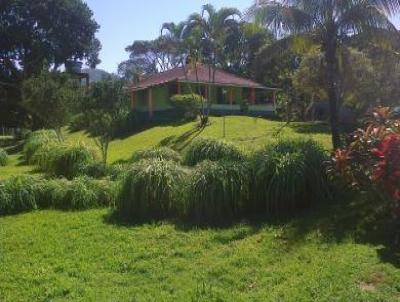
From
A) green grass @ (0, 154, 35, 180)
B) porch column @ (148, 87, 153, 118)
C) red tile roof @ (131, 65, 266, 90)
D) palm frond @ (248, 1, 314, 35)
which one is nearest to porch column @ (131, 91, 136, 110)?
red tile roof @ (131, 65, 266, 90)

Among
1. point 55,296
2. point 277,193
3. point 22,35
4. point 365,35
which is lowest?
point 55,296

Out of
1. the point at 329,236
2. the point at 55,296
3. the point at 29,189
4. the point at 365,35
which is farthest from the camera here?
the point at 365,35

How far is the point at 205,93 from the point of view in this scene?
119 ft

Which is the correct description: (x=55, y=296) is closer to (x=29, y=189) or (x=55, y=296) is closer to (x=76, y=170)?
(x=29, y=189)

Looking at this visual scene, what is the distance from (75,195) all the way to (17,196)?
44.3 inches

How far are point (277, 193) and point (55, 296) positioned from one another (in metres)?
4.27

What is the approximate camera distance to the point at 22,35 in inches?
1720

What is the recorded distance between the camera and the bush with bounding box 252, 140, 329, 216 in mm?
9242

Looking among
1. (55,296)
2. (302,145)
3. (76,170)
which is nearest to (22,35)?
(76,170)

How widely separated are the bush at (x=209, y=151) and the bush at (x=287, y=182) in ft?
10.6

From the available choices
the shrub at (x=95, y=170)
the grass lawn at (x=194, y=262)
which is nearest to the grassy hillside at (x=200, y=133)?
the shrub at (x=95, y=170)

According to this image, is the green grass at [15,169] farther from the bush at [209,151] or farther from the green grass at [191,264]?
the green grass at [191,264]

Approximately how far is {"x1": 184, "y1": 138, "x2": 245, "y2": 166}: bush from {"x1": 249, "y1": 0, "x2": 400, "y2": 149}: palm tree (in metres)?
2.37

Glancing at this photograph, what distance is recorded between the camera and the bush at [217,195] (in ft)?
30.6
